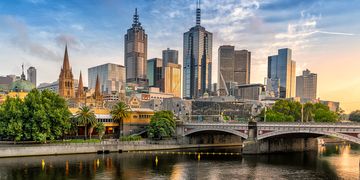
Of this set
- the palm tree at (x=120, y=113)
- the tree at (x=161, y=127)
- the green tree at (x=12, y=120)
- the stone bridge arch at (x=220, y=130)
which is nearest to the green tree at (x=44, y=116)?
the green tree at (x=12, y=120)

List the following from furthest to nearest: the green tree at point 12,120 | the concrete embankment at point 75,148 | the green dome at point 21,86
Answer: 1. the green dome at point 21,86
2. the green tree at point 12,120
3. the concrete embankment at point 75,148

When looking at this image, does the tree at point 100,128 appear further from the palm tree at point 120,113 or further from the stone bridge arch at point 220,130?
the stone bridge arch at point 220,130

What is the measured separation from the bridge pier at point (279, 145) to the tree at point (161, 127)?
2880 centimetres

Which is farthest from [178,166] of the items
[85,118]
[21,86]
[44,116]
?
[21,86]

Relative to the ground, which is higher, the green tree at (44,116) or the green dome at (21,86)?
the green dome at (21,86)

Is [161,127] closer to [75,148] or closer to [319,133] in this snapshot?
[75,148]

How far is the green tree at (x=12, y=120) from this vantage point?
93.6 meters

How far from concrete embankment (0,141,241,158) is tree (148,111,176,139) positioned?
16.2ft

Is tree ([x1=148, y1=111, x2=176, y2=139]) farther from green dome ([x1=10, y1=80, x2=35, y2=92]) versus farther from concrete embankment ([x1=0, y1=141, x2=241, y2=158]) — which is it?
green dome ([x1=10, y1=80, x2=35, y2=92])

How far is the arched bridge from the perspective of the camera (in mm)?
85250

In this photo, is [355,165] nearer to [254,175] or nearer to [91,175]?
[254,175]

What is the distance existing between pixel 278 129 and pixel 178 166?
33536 millimetres

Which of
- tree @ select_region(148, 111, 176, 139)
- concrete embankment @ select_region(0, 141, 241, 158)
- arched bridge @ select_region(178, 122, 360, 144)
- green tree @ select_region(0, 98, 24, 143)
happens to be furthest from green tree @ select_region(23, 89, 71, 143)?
arched bridge @ select_region(178, 122, 360, 144)

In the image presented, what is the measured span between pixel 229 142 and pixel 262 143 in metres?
30.5
